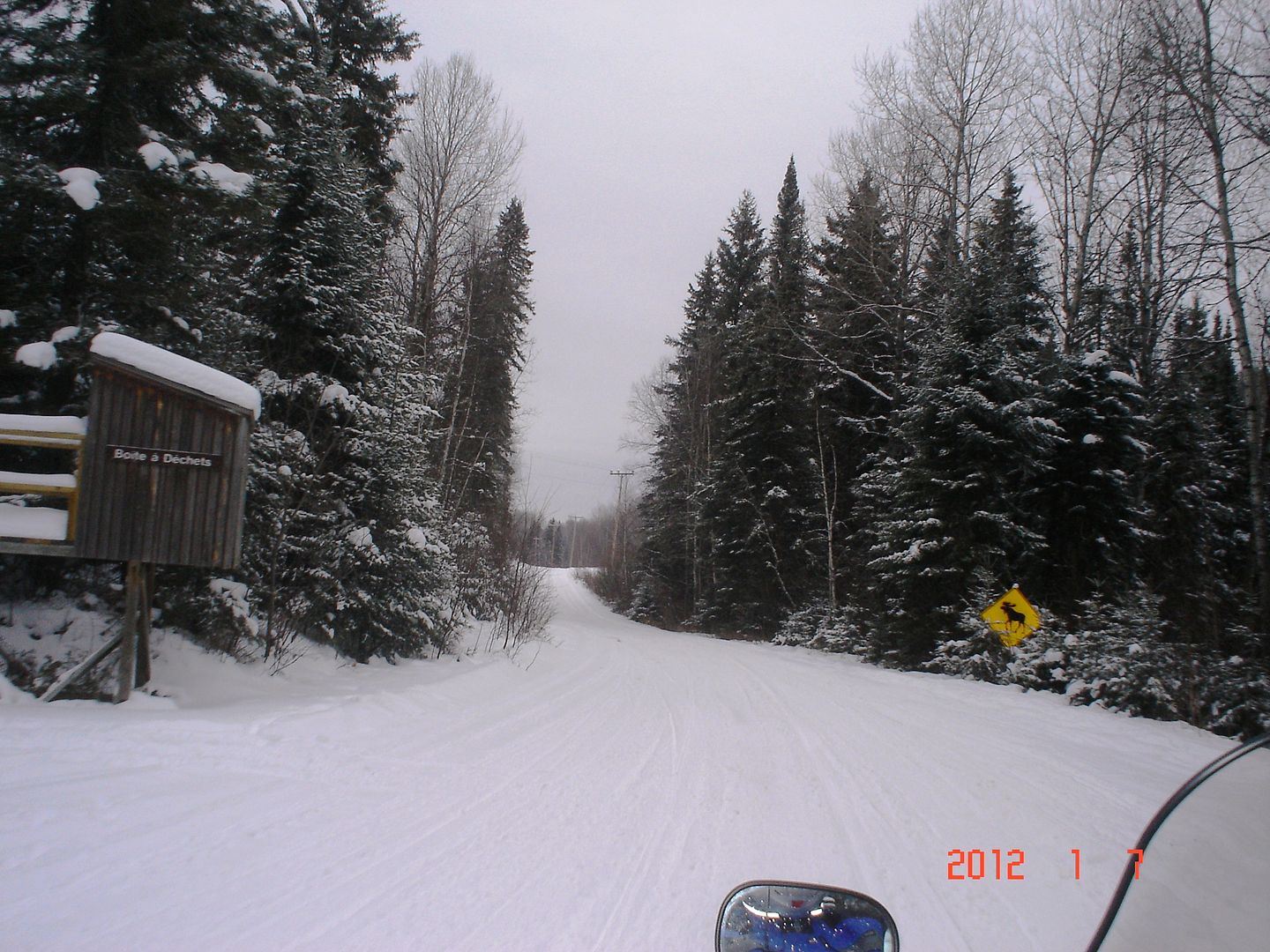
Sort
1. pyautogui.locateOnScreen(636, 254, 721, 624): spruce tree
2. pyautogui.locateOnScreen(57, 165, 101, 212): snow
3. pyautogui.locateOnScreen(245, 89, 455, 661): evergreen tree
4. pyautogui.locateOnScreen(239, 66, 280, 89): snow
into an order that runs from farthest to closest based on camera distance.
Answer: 1. pyautogui.locateOnScreen(636, 254, 721, 624): spruce tree
2. pyautogui.locateOnScreen(245, 89, 455, 661): evergreen tree
3. pyautogui.locateOnScreen(239, 66, 280, 89): snow
4. pyautogui.locateOnScreen(57, 165, 101, 212): snow

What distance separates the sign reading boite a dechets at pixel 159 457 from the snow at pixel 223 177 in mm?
3229

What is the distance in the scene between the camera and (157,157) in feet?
22.9

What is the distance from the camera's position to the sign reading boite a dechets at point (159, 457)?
Answer: 5871 mm

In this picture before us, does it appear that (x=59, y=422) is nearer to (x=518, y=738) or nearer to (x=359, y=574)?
(x=359, y=574)

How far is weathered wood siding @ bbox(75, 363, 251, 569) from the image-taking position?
5.80m

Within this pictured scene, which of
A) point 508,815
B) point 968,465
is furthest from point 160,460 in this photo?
point 968,465

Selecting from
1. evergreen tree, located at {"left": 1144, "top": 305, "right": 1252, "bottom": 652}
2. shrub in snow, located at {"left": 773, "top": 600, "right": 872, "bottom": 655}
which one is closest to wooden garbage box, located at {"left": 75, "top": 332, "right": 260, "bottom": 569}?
shrub in snow, located at {"left": 773, "top": 600, "right": 872, "bottom": 655}

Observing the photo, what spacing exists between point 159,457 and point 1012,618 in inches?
480

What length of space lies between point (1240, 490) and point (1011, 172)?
10853 mm

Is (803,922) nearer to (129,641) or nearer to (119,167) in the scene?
(129,641)

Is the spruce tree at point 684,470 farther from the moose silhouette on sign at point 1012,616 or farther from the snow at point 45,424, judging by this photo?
the snow at point 45,424

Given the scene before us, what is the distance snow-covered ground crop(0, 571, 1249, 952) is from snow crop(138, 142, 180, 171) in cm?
513

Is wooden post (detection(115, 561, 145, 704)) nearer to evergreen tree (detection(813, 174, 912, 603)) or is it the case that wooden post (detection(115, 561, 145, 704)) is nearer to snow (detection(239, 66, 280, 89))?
snow (detection(239, 66, 280, 89))
